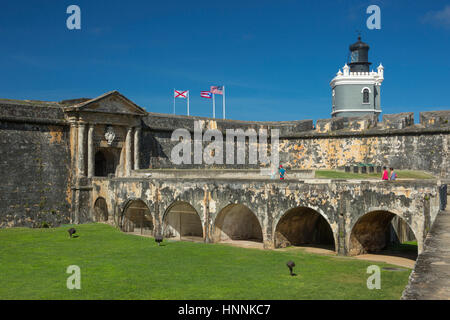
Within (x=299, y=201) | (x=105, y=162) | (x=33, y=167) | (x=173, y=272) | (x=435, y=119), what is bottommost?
(x=173, y=272)

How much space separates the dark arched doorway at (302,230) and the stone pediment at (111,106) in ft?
41.1

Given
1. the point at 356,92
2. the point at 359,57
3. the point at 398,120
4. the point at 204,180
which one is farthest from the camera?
the point at 359,57

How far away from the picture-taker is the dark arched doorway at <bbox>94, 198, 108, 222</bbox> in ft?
87.4

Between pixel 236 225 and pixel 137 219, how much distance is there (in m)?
5.86

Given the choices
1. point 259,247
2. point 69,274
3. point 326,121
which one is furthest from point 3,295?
point 326,121

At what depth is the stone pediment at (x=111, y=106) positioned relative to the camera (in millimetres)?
26078

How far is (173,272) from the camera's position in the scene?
46.1 feet

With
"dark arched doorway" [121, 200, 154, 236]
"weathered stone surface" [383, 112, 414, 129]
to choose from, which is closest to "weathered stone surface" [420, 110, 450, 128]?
"weathered stone surface" [383, 112, 414, 129]

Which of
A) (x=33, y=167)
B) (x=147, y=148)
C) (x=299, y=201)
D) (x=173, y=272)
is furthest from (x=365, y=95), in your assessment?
(x=173, y=272)

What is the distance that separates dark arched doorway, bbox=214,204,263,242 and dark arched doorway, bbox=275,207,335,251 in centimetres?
260

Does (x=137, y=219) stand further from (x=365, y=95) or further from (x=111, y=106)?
(x=365, y=95)

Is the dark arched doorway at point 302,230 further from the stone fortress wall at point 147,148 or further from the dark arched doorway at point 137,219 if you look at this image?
the stone fortress wall at point 147,148

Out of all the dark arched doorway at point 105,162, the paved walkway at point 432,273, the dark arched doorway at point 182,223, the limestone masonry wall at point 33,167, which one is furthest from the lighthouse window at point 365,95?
the paved walkway at point 432,273
